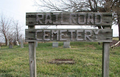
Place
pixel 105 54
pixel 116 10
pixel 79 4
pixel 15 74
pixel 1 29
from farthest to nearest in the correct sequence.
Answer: pixel 1 29 < pixel 79 4 < pixel 116 10 < pixel 15 74 < pixel 105 54

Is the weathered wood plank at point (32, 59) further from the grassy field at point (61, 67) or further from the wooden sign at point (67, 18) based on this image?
the grassy field at point (61, 67)

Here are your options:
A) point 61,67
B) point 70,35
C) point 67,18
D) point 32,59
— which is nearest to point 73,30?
point 70,35

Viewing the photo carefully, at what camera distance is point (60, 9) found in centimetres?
1541

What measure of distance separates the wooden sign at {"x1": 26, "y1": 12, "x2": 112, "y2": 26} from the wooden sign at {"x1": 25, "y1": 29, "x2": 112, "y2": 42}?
228mm

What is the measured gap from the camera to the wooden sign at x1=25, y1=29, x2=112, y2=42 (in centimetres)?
286

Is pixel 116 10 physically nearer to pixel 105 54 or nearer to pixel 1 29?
pixel 105 54

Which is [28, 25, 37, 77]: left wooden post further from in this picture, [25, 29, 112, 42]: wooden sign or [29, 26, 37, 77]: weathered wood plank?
[25, 29, 112, 42]: wooden sign

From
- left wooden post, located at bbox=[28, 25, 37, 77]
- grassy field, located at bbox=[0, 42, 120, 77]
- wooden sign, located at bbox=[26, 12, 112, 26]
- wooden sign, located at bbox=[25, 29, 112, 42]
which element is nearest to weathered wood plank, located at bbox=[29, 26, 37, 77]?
left wooden post, located at bbox=[28, 25, 37, 77]

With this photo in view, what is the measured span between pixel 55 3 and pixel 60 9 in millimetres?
1148

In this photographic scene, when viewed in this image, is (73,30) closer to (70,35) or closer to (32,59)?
(70,35)

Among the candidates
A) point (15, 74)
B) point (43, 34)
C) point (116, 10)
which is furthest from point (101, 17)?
point (116, 10)

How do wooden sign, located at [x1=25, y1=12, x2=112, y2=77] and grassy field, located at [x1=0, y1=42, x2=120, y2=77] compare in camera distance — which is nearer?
wooden sign, located at [x1=25, y1=12, x2=112, y2=77]

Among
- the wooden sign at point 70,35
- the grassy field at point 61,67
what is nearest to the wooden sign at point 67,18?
the wooden sign at point 70,35

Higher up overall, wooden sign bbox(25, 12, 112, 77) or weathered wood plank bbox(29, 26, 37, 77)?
wooden sign bbox(25, 12, 112, 77)
